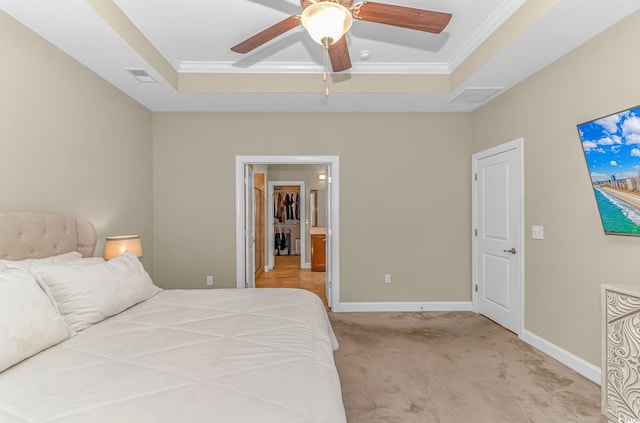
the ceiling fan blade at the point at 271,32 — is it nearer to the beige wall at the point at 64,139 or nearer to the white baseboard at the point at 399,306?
the beige wall at the point at 64,139

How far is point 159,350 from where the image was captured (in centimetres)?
150

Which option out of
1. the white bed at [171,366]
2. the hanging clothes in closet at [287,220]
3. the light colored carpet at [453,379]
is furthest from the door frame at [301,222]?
the white bed at [171,366]

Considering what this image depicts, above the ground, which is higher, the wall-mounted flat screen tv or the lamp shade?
the wall-mounted flat screen tv

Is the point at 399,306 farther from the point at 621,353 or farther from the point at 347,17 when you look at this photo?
the point at 347,17

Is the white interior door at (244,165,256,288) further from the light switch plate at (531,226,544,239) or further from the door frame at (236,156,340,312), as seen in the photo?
the light switch plate at (531,226,544,239)

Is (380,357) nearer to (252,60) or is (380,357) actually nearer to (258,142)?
(258,142)

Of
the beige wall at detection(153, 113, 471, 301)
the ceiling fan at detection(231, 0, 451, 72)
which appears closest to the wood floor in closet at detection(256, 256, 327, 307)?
the beige wall at detection(153, 113, 471, 301)

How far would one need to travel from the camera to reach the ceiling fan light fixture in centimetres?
159

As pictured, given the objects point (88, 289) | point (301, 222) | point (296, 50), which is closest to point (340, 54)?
point (296, 50)

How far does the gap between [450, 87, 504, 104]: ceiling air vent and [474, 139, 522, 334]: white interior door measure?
0.60m

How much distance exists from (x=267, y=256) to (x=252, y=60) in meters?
4.66

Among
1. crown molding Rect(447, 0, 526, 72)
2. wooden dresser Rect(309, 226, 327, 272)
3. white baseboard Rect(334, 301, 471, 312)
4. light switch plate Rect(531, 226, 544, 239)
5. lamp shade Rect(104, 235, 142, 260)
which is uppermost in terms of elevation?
crown molding Rect(447, 0, 526, 72)

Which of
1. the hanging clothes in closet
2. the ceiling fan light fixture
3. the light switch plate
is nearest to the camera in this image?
the ceiling fan light fixture

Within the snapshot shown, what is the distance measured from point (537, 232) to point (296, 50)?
289cm
